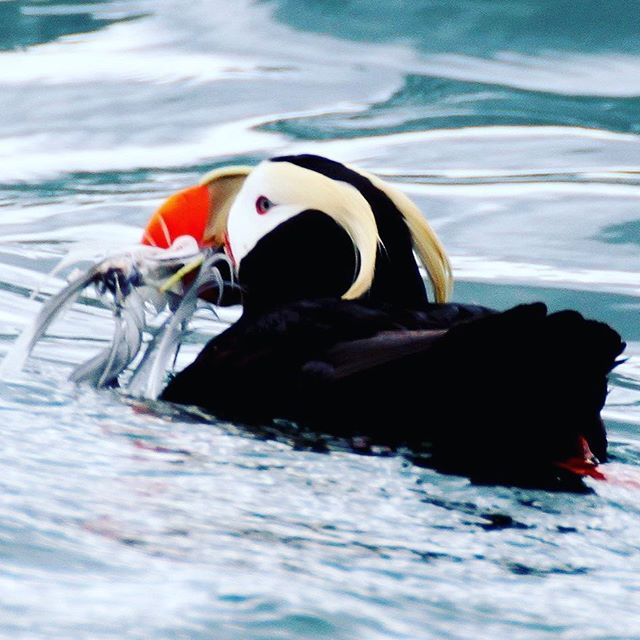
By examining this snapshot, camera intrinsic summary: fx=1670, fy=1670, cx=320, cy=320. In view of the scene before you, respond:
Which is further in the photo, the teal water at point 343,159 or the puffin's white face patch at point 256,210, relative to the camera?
the puffin's white face patch at point 256,210

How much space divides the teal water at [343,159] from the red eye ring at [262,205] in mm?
376

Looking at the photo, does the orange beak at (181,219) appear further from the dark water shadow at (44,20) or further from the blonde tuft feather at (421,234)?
the dark water shadow at (44,20)

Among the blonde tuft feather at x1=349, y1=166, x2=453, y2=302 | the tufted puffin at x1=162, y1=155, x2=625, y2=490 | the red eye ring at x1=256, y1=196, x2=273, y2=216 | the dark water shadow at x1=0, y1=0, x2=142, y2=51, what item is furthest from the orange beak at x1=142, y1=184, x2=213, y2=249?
the dark water shadow at x1=0, y1=0, x2=142, y2=51

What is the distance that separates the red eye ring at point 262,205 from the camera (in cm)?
387

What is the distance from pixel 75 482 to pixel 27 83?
4.85m

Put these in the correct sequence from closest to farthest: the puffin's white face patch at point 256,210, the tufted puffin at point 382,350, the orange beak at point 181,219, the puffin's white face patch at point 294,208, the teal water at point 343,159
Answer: the teal water at point 343,159 → the tufted puffin at point 382,350 → the puffin's white face patch at point 294,208 → the puffin's white face patch at point 256,210 → the orange beak at point 181,219

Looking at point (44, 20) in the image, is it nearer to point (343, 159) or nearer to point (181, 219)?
point (343, 159)

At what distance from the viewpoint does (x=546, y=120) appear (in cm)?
725

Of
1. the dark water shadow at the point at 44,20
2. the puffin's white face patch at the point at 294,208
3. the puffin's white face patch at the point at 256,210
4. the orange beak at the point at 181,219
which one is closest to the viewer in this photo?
the puffin's white face patch at the point at 294,208

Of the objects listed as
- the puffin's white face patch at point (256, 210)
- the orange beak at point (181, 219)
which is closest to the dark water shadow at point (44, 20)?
the orange beak at point (181, 219)

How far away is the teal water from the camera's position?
8.36 feet

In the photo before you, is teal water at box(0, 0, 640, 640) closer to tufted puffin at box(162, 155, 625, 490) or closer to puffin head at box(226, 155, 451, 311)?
tufted puffin at box(162, 155, 625, 490)

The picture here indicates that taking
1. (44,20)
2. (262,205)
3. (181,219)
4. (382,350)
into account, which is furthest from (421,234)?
(44,20)

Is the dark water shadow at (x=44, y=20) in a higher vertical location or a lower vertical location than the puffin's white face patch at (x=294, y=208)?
higher
